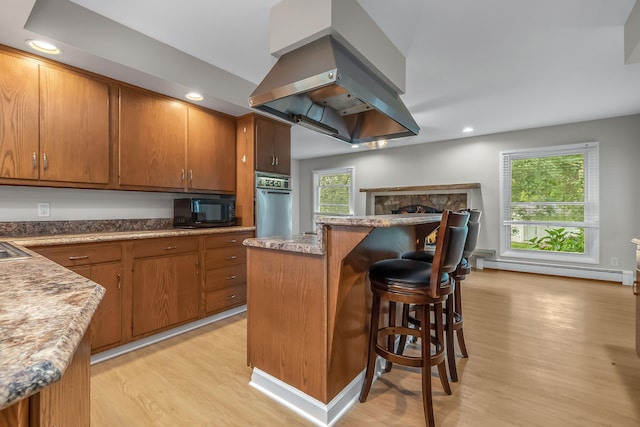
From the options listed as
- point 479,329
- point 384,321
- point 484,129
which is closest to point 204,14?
point 384,321

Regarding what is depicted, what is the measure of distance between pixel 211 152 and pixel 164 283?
149 centimetres

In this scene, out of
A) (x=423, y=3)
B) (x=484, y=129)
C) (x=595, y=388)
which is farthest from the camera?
(x=484, y=129)

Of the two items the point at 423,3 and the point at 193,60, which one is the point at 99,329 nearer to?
the point at 193,60

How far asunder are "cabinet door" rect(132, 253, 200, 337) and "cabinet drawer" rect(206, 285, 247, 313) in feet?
0.49

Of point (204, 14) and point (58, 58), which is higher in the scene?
point (204, 14)

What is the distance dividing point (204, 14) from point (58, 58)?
3.74ft

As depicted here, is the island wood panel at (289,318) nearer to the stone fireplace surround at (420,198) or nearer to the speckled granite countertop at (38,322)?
the speckled granite countertop at (38,322)

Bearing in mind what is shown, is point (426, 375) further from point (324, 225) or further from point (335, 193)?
point (335, 193)

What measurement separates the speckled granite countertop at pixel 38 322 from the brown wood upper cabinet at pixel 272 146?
8.40ft

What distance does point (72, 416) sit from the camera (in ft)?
1.99

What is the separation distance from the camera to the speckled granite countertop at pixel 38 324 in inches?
14.8

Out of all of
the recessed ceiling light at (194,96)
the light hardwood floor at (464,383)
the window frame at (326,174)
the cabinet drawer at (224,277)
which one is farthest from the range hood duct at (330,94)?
the window frame at (326,174)

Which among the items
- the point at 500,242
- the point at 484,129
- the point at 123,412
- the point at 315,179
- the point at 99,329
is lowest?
the point at 123,412

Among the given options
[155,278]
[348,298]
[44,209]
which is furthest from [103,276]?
[348,298]
